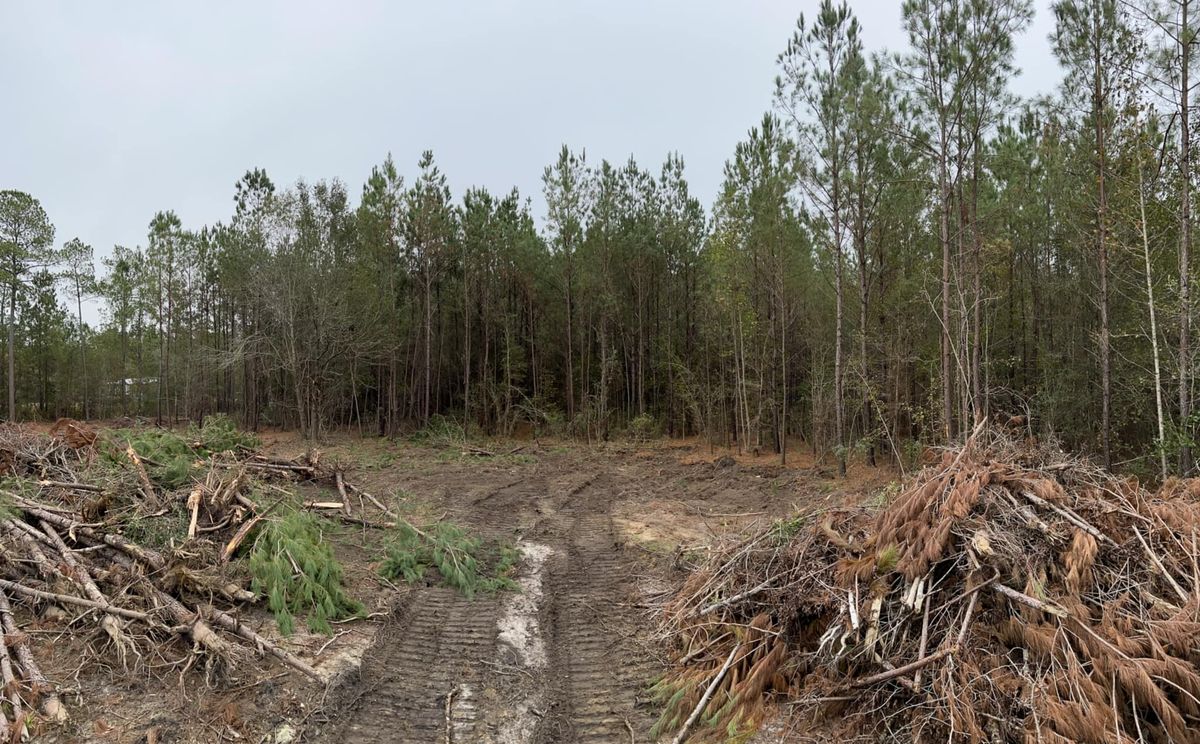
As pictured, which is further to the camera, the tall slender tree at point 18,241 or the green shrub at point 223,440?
the tall slender tree at point 18,241

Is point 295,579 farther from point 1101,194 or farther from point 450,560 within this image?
point 1101,194

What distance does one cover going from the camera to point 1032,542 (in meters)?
3.93

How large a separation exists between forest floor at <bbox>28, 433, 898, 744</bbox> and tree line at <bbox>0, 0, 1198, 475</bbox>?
13.7ft

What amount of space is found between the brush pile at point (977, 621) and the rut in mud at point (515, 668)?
525 millimetres

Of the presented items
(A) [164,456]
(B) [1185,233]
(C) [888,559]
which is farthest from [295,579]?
(B) [1185,233]

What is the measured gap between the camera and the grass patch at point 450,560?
7094 mm

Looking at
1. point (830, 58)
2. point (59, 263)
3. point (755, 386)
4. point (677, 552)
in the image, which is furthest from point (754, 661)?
point (59, 263)

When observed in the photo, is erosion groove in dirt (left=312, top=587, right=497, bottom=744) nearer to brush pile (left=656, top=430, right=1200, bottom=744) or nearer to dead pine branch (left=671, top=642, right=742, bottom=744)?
dead pine branch (left=671, top=642, right=742, bottom=744)

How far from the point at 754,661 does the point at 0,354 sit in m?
43.7

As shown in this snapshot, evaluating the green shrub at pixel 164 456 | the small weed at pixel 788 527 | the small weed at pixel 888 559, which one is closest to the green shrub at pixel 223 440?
the green shrub at pixel 164 456

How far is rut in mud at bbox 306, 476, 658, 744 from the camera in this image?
170 inches

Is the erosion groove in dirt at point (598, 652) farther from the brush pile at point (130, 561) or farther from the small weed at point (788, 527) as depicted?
the brush pile at point (130, 561)

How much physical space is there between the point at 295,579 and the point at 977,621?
5.68 m

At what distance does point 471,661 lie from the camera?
208 inches
